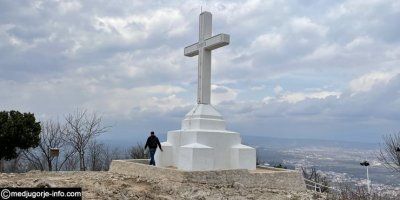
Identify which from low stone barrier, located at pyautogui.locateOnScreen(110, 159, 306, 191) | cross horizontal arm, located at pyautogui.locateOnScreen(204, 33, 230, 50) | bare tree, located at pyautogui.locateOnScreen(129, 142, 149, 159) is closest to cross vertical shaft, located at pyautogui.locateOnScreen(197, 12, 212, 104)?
cross horizontal arm, located at pyautogui.locateOnScreen(204, 33, 230, 50)

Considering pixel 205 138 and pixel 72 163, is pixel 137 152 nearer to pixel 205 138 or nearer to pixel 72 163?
pixel 72 163

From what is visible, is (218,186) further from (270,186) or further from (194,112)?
(194,112)

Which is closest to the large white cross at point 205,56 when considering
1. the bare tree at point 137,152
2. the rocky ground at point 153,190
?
the rocky ground at point 153,190

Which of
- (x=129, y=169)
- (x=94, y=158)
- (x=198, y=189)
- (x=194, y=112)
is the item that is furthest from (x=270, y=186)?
(x=94, y=158)

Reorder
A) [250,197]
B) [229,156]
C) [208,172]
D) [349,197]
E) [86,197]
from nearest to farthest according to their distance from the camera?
[349,197] → [86,197] → [250,197] → [208,172] → [229,156]

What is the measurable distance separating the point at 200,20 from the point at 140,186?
Result: 7.22 metres

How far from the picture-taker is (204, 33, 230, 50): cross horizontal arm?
49.8 ft

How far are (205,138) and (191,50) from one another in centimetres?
401

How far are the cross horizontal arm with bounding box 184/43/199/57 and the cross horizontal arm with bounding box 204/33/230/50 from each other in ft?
2.37

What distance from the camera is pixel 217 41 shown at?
15.4m

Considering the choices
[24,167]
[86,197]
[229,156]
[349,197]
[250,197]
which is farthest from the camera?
[24,167]

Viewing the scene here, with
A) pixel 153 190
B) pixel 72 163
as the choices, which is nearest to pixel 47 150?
pixel 72 163

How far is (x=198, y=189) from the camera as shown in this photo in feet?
39.9

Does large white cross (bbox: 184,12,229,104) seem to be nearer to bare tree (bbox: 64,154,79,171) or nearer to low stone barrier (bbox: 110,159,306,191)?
low stone barrier (bbox: 110,159,306,191)
